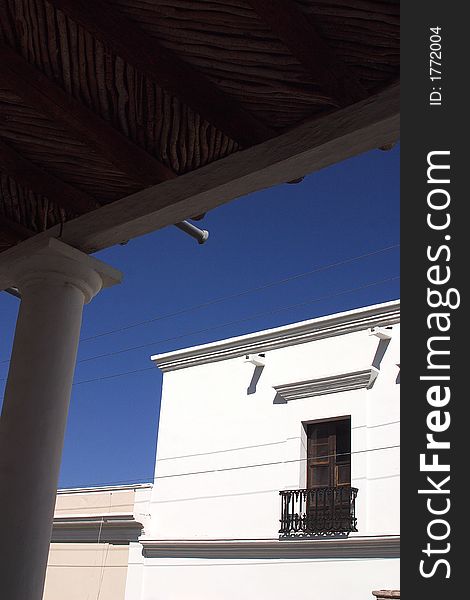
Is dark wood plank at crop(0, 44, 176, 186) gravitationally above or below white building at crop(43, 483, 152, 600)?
above

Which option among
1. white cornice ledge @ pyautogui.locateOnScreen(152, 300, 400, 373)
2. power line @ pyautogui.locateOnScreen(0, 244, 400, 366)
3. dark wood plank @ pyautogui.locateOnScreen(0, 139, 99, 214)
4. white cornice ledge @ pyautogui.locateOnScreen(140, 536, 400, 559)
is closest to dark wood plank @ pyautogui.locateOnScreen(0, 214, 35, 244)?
dark wood plank @ pyautogui.locateOnScreen(0, 139, 99, 214)

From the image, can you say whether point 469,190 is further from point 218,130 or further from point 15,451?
point 15,451

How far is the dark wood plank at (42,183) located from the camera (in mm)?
3002

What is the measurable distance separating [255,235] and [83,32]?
30.1 ft

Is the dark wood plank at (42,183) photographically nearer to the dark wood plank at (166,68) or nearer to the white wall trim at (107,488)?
the dark wood plank at (166,68)

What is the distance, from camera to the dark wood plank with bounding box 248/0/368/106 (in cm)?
212

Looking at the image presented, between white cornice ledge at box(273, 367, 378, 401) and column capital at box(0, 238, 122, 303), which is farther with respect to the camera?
white cornice ledge at box(273, 367, 378, 401)

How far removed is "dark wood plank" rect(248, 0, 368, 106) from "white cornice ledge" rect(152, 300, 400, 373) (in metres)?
7.29

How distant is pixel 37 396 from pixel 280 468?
7555mm

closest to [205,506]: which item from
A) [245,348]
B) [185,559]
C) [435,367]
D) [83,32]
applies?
[185,559]

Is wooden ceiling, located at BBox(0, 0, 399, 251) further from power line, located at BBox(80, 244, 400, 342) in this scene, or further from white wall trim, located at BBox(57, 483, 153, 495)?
white wall trim, located at BBox(57, 483, 153, 495)

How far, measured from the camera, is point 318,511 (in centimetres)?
953

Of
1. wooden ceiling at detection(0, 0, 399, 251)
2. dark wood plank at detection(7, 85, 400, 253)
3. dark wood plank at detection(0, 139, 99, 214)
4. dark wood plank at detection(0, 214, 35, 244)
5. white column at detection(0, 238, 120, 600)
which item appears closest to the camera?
wooden ceiling at detection(0, 0, 399, 251)

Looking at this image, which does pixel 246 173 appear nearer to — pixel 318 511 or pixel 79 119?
pixel 79 119
